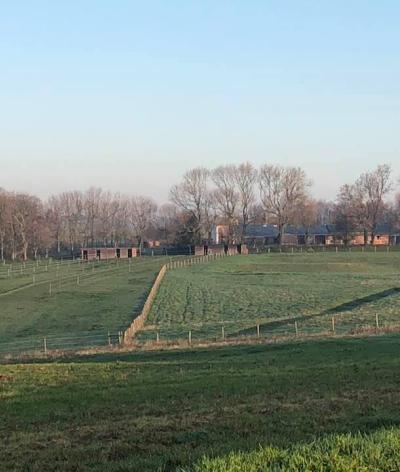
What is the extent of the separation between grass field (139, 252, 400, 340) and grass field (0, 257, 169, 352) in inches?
118

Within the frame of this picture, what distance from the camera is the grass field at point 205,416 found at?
662 centimetres

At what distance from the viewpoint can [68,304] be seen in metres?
58.9

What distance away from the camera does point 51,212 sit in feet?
583

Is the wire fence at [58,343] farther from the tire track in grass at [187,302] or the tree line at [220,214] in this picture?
the tree line at [220,214]

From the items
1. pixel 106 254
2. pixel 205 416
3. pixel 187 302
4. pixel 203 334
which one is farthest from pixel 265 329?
pixel 106 254

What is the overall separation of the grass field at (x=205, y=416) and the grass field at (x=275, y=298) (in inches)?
701

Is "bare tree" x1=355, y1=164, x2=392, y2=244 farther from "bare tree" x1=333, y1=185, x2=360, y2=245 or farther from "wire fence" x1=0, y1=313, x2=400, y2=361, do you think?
"wire fence" x1=0, y1=313, x2=400, y2=361

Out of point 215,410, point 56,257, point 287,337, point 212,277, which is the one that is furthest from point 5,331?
point 56,257

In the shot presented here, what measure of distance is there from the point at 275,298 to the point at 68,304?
63.2ft

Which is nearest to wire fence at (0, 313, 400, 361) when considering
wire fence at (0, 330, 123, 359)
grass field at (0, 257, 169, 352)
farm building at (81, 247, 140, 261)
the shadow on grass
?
wire fence at (0, 330, 123, 359)

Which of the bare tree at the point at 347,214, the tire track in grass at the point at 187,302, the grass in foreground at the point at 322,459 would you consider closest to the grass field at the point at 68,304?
the tire track in grass at the point at 187,302

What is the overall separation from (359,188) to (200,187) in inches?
1607

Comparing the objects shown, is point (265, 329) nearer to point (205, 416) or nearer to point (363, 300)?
point (363, 300)

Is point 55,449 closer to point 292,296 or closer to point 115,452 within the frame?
point 115,452
